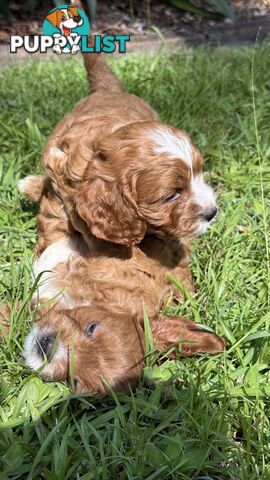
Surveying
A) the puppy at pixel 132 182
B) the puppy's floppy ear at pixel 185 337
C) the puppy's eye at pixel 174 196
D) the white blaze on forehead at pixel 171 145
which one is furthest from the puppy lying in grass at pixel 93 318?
the white blaze on forehead at pixel 171 145

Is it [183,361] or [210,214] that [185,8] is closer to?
[210,214]

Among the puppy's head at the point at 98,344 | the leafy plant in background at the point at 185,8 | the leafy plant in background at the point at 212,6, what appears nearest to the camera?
the puppy's head at the point at 98,344

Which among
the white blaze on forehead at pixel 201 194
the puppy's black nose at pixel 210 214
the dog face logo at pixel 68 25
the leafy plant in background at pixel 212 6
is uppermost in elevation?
the dog face logo at pixel 68 25

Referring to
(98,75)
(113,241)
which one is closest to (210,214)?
(113,241)

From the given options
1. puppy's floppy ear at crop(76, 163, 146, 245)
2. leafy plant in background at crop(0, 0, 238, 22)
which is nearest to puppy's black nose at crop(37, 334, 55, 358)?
puppy's floppy ear at crop(76, 163, 146, 245)

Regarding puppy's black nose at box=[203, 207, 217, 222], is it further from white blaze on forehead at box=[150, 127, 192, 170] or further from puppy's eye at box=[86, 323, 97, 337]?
puppy's eye at box=[86, 323, 97, 337]

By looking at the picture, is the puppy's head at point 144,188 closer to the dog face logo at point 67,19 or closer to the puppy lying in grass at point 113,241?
the puppy lying in grass at point 113,241
